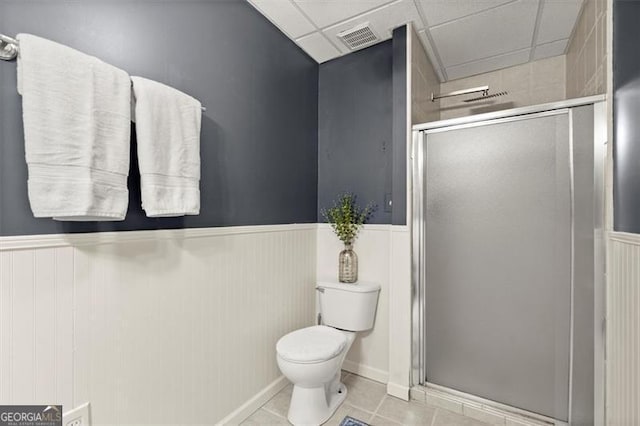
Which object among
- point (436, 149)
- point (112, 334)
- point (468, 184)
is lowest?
point (112, 334)

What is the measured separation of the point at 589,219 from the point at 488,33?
1237 mm

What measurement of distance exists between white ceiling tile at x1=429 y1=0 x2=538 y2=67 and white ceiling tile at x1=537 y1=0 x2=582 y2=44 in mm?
52

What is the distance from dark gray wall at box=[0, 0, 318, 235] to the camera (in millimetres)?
875

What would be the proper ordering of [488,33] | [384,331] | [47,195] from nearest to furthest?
[47,195] → [488,33] → [384,331]

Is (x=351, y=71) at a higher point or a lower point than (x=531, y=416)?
higher

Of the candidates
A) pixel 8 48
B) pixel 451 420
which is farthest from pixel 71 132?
pixel 451 420

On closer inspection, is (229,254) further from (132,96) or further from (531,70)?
(531,70)

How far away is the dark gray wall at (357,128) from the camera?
197 cm

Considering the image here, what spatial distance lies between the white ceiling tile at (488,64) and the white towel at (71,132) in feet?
7.32

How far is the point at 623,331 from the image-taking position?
3.76ft

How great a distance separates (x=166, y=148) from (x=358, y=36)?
144 cm

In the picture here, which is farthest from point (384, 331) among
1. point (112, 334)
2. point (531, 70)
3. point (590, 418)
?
point (531, 70)

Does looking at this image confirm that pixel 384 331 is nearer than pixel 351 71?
Yes

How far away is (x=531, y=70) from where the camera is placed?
2.11 m
